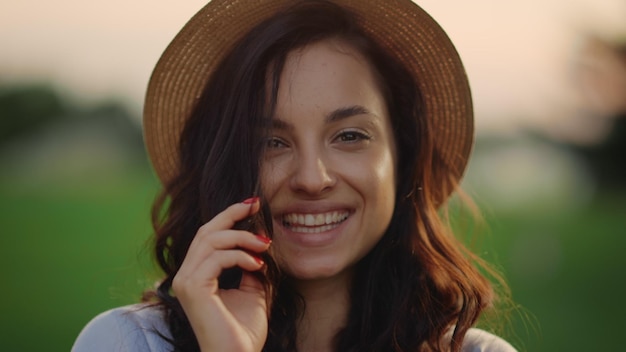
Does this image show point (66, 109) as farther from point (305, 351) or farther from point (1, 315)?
point (305, 351)

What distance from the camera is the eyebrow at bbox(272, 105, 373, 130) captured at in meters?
2.67

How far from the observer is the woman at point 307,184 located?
259cm

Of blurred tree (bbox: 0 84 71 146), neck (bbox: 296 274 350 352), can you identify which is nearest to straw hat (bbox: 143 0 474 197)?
neck (bbox: 296 274 350 352)

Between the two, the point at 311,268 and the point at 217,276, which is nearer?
the point at 217,276

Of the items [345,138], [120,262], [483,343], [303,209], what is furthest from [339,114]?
[120,262]

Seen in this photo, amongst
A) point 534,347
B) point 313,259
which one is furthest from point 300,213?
point 534,347

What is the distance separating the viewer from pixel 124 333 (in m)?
2.65

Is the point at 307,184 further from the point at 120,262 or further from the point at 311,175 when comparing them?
the point at 120,262

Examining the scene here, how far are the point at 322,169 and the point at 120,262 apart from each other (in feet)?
26.2

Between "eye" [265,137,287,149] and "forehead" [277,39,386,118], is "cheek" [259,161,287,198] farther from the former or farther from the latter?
"forehead" [277,39,386,118]

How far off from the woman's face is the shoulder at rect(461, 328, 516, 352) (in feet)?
1.55

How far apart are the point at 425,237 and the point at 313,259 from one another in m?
0.53

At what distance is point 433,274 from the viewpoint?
10.0ft

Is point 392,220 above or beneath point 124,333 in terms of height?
above
